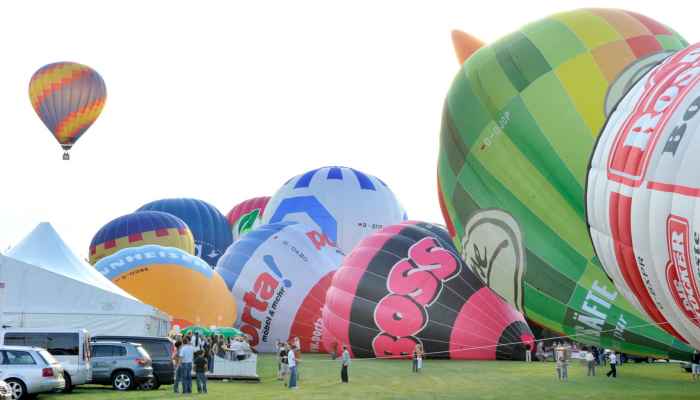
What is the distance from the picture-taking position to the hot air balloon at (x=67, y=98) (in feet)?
104

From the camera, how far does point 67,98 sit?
31.9 m

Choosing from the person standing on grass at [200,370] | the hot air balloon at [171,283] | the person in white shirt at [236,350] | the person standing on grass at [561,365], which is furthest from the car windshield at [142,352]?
the hot air balloon at [171,283]

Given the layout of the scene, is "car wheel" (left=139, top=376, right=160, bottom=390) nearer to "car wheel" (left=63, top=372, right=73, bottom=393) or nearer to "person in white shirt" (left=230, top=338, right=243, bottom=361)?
"car wheel" (left=63, top=372, right=73, bottom=393)

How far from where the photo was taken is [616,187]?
33.9 feet

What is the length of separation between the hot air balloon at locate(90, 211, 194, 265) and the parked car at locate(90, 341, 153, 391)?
67.2 feet

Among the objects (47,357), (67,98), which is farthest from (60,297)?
(67,98)

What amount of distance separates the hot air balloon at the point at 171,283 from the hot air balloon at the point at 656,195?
18.6 m

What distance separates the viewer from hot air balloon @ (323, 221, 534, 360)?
2475 cm

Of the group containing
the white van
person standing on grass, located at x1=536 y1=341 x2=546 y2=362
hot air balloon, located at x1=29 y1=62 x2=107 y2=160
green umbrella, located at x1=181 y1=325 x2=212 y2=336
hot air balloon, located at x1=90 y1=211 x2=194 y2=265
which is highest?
hot air balloon, located at x1=29 y1=62 x2=107 y2=160

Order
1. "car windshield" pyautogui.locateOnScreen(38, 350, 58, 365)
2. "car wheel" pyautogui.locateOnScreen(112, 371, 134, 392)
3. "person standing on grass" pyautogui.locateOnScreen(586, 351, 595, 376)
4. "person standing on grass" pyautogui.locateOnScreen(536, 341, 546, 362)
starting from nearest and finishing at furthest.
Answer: "car windshield" pyautogui.locateOnScreen(38, 350, 58, 365)
"car wheel" pyautogui.locateOnScreen(112, 371, 134, 392)
"person standing on grass" pyautogui.locateOnScreen(586, 351, 595, 376)
"person standing on grass" pyautogui.locateOnScreen(536, 341, 546, 362)

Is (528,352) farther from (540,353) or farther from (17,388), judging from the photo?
(17,388)

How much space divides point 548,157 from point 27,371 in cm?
873

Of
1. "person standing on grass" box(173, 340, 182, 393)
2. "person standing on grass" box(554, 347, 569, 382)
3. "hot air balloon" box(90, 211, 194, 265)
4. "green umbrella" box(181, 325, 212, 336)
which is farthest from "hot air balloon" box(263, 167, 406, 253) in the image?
"person standing on grass" box(173, 340, 182, 393)

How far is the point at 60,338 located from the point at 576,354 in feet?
56.1
